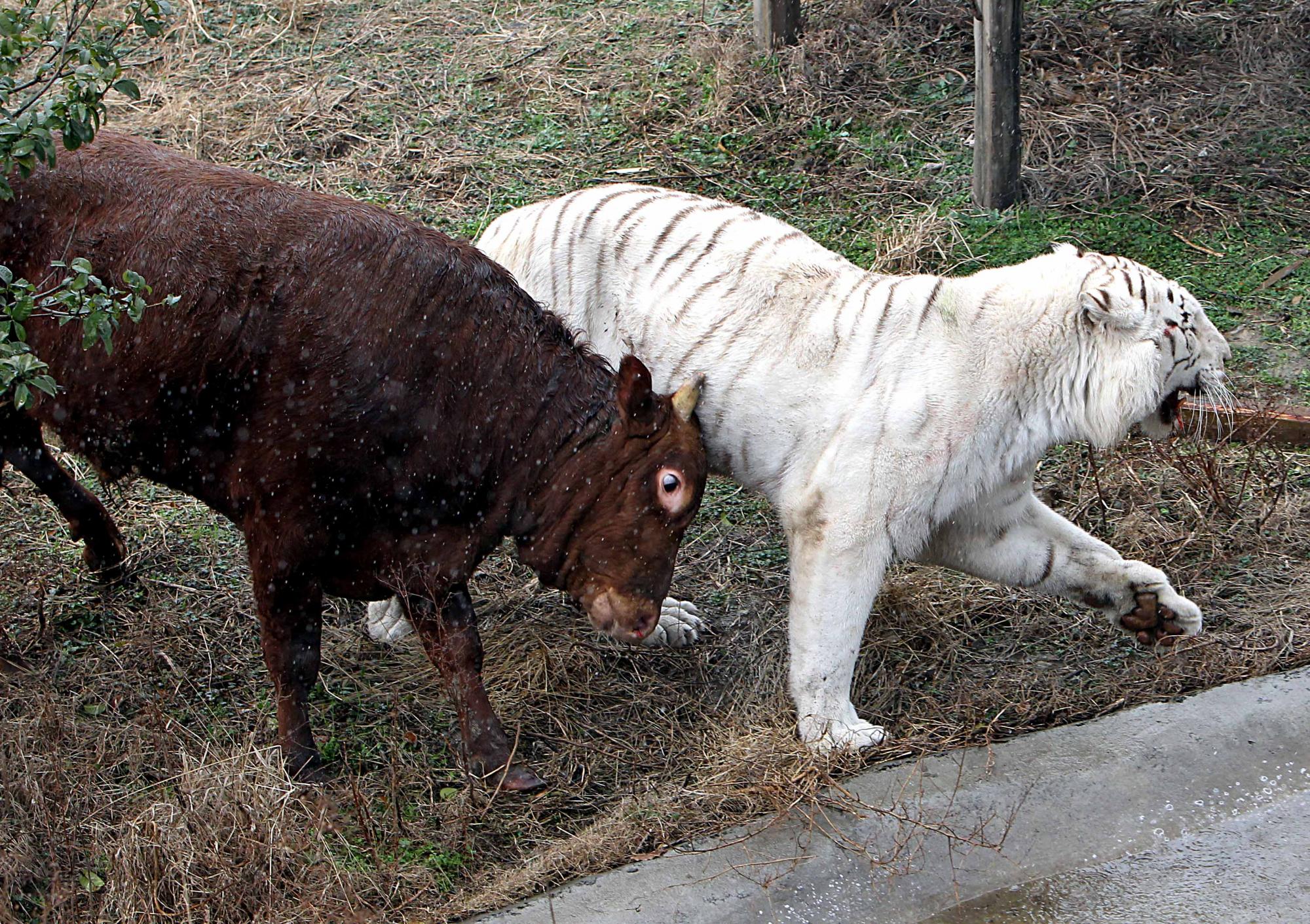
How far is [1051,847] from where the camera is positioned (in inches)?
155

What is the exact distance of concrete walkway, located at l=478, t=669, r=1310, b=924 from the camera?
3.71 m

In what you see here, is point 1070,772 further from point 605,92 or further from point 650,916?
point 605,92

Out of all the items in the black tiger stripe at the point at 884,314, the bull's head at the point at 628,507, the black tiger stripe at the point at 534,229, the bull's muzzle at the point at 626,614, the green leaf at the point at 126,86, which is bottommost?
the bull's muzzle at the point at 626,614

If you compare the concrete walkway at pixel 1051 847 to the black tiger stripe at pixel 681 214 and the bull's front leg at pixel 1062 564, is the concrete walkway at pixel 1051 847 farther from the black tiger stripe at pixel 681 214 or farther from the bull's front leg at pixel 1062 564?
the black tiger stripe at pixel 681 214

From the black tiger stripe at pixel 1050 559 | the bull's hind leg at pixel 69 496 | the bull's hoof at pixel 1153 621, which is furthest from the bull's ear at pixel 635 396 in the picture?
the bull's hind leg at pixel 69 496

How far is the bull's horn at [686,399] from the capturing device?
4.36 metres

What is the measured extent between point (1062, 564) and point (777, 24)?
4.60 meters

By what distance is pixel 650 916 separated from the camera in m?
3.64

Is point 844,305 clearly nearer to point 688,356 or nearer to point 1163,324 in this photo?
point 688,356

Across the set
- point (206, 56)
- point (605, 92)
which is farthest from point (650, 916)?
point (206, 56)

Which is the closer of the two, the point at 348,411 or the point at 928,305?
the point at 348,411

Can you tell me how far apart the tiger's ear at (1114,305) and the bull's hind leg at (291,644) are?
264 centimetres

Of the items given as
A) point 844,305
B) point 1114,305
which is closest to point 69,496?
point 844,305

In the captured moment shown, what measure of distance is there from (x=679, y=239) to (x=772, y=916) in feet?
7.98
